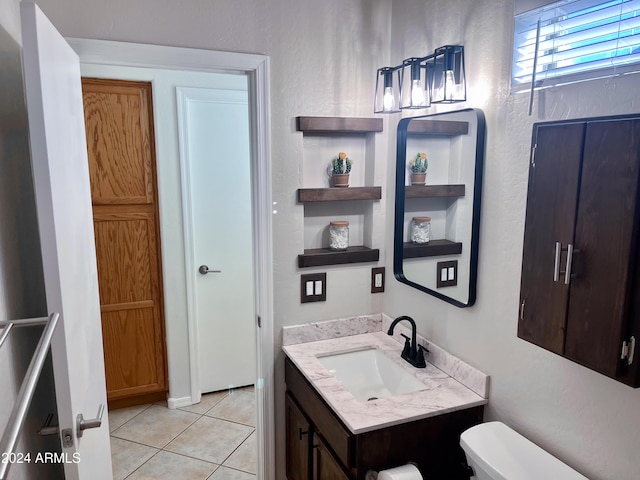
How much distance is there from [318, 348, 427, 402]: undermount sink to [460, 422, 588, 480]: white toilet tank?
48 centimetres

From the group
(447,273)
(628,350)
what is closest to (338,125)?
(447,273)

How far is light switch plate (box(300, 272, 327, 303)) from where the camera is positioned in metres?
2.19

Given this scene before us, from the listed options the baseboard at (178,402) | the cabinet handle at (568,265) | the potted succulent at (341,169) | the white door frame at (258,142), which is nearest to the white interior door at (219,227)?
the baseboard at (178,402)

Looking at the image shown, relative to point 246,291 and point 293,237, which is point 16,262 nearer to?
point 293,237

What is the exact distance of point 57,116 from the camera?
49.3 inches

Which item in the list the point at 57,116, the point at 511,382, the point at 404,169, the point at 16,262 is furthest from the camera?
the point at 404,169

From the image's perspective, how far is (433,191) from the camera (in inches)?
76.1

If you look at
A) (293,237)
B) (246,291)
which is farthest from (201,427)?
(293,237)

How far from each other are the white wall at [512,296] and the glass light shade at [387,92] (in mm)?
162

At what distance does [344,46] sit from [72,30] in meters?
1.11

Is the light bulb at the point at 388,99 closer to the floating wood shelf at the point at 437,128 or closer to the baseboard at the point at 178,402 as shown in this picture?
the floating wood shelf at the point at 437,128

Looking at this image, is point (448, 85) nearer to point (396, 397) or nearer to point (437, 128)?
point (437, 128)

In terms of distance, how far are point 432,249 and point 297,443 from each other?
43.0 inches

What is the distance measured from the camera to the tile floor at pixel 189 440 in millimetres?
2598
